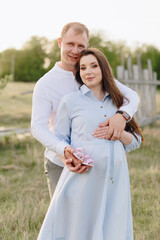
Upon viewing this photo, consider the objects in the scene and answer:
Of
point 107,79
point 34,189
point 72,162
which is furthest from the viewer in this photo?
point 34,189

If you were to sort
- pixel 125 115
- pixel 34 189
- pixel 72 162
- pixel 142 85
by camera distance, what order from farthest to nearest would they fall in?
pixel 142 85
pixel 34 189
pixel 125 115
pixel 72 162

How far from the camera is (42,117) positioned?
2584 millimetres

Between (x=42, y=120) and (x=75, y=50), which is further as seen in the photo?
(x=75, y=50)

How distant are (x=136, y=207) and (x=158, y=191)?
59cm

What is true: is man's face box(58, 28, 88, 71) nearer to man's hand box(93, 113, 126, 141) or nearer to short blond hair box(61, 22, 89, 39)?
short blond hair box(61, 22, 89, 39)

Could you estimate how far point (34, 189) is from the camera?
16.2 ft

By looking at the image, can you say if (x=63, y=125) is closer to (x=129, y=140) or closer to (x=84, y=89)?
(x=84, y=89)

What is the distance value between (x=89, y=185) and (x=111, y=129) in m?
0.42

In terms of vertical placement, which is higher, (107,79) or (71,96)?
(107,79)

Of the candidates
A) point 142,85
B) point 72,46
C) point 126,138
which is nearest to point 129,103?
point 126,138

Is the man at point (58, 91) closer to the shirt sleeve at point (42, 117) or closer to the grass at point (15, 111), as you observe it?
the shirt sleeve at point (42, 117)

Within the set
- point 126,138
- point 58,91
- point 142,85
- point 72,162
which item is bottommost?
point 142,85

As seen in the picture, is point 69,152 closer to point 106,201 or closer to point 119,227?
point 106,201

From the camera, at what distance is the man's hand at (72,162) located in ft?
7.45
